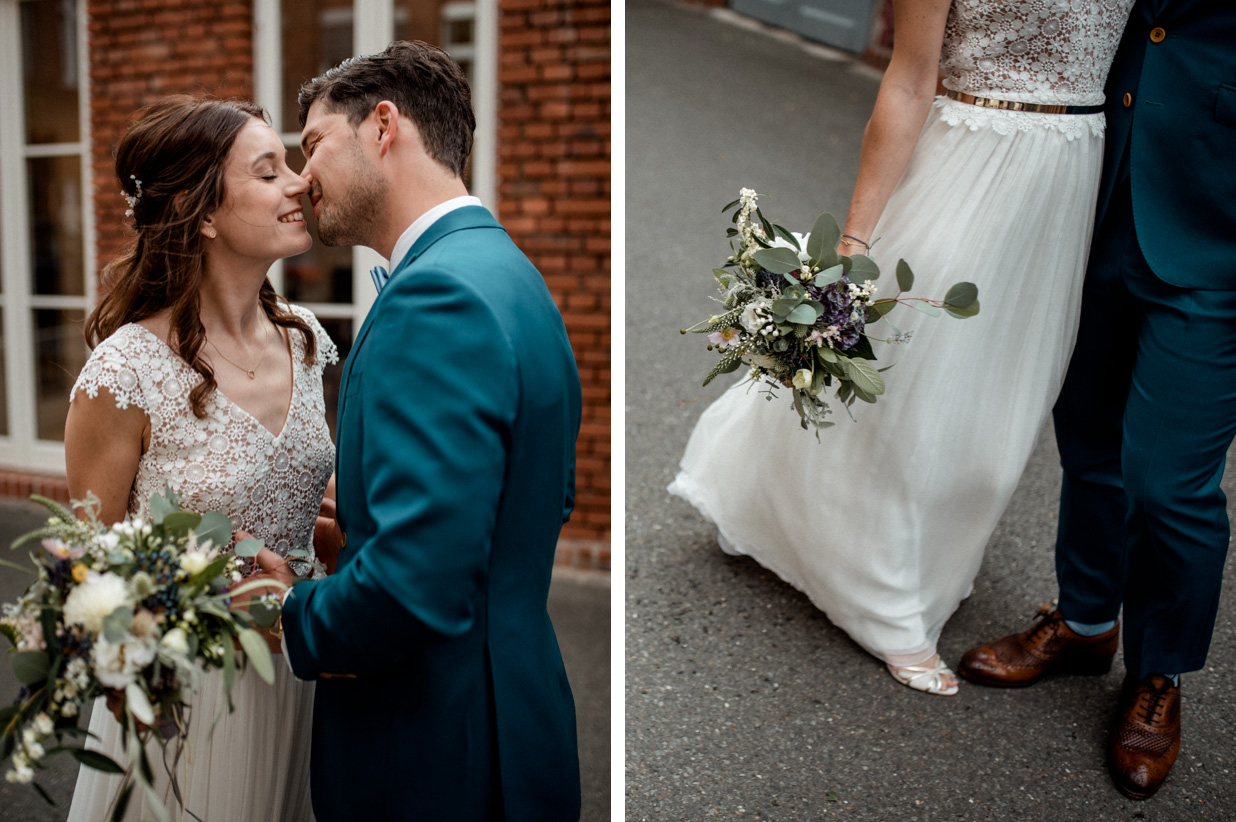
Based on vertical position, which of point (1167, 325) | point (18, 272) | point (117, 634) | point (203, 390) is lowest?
point (117, 634)

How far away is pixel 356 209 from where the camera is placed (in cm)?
179

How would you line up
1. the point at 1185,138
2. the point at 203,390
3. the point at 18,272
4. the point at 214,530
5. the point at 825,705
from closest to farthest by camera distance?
the point at 214,530, the point at 203,390, the point at 1185,138, the point at 825,705, the point at 18,272

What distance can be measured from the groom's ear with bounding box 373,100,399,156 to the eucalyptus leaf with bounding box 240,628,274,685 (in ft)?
2.96

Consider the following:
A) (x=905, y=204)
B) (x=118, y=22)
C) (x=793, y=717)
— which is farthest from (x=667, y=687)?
(x=118, y=22)

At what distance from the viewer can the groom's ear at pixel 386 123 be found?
1.73 meters

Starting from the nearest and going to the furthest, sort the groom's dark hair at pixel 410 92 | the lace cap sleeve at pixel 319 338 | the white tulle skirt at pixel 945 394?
the groom's dark hair at pixel 410 92 < the lace cap sleeve at pixel 319 338 < the white tulle skirt at pixel 945 394

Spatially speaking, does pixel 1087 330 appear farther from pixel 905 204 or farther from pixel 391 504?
pixel 391 504

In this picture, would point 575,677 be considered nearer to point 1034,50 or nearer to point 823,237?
point 823,237

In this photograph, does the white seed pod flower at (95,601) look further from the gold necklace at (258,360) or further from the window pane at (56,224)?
the window pane at (56,224)

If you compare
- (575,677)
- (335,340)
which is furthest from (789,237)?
(335,340)

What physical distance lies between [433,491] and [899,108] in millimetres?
1812

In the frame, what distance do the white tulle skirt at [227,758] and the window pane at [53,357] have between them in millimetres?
5382

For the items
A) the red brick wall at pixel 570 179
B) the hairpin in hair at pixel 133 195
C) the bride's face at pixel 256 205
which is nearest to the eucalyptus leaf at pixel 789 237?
the bride's face at pixel 256 205

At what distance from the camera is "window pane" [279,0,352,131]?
544 centimetres
